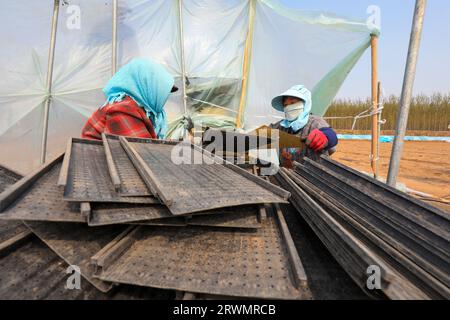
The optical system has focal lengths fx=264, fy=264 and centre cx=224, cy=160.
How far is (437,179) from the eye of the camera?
6805mm

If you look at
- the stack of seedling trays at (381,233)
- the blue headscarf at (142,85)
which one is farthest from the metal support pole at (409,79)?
the blue headscarf at (142,85)

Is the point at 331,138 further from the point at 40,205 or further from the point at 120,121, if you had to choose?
the point at 40,205

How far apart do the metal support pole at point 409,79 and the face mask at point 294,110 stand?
1.08 m

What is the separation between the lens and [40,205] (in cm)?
140

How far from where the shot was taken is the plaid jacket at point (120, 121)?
2686 mm

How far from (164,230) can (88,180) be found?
0.56 meters

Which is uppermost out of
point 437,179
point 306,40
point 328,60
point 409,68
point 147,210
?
point 306,40

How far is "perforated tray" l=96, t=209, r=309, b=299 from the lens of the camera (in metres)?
1.16

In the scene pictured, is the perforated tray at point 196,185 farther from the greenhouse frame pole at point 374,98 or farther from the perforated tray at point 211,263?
the greenhouse frame pole at point 374,98

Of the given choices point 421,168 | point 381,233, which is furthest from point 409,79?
point 421,168

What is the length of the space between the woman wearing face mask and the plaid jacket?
1.75 m

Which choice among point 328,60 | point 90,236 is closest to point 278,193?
point 90,236

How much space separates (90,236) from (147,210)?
0.40 metres
